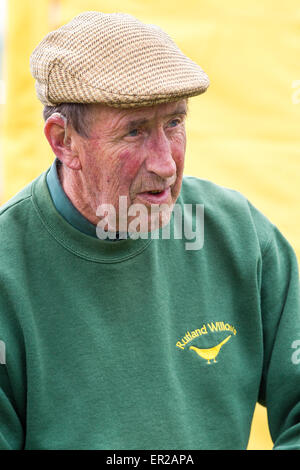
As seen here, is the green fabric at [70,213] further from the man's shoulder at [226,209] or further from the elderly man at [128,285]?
the man's shoulder at [226,209]

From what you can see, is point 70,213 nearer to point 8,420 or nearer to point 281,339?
point 8,420

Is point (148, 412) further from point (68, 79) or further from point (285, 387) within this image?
point (68, 79)

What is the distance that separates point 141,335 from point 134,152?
0.41 m

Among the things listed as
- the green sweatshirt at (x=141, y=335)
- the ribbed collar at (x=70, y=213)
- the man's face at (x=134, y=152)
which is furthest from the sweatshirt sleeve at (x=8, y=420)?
the man's face at (x=134, y=152)

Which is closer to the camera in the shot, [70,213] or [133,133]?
[133,133]

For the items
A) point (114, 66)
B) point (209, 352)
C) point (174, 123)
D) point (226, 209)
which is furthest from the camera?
point (226, 209)

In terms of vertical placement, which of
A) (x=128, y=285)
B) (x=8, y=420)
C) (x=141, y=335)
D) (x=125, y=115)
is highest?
(x=125, y=115)

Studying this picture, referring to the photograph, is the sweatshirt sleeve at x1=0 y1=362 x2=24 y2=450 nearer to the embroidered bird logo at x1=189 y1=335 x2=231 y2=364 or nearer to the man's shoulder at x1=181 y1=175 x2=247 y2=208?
the embroidered bird logo at x1=189 y1=335 x2=231 y2=364

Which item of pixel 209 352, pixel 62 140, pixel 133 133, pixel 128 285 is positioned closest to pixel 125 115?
pixel 133 133

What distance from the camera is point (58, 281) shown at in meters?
1.64

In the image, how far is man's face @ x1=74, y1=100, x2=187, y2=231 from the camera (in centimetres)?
152

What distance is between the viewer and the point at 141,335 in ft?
5.50

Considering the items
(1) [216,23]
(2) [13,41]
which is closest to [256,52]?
(1) [216,23]
